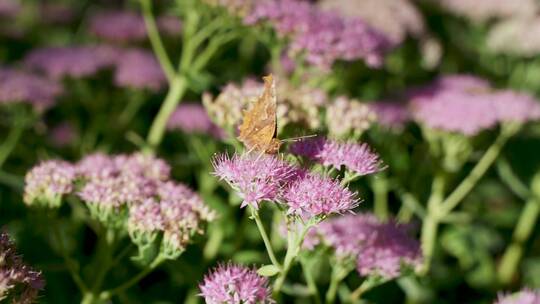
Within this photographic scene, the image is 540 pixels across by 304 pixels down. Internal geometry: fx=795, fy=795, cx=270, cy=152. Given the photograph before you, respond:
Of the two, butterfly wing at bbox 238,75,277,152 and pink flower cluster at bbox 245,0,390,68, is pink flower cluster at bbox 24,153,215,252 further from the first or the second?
pink flower cluster at bbox 245,0,390,68

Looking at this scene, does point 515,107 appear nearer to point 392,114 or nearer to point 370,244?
point 392,114

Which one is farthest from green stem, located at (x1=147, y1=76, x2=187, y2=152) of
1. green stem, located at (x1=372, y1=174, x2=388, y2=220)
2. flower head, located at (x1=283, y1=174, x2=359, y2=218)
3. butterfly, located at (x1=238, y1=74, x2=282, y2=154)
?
flower head, located at (x1=283, y1=174, x2=359, y2=218)

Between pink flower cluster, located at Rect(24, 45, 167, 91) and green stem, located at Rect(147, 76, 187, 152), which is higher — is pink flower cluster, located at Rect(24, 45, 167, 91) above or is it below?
above

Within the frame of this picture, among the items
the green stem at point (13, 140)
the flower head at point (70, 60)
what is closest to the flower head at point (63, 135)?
the flower head at point (70, 60)

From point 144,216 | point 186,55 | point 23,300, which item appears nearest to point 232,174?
point 144,216

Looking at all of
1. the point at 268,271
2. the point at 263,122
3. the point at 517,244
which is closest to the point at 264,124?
the point at 263,122

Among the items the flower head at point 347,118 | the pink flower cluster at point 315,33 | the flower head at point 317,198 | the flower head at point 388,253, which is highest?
the pink flower cluster at point 315,33

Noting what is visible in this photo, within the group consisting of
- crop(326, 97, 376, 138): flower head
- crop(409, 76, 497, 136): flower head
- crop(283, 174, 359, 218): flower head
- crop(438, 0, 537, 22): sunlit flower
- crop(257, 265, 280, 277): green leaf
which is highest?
crop(438, 0, 537, 22): sunlit flower

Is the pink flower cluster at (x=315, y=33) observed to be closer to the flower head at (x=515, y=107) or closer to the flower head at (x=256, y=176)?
the flower head at (x=515, y=107)
